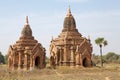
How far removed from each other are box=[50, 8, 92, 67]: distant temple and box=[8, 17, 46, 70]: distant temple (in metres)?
2.15

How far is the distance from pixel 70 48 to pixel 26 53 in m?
6.15

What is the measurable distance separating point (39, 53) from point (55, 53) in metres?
2.60

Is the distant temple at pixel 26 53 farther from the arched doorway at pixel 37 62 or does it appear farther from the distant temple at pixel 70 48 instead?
the distant temple at pixel 70 48

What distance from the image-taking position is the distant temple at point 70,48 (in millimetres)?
37781

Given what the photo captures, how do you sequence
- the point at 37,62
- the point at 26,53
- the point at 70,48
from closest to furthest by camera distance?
the point at 26,53, the point at 70,48, the point at 37,62

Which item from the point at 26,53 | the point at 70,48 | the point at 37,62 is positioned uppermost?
the point at 70,48

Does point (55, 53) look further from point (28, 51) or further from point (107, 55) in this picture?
point (107, 55)

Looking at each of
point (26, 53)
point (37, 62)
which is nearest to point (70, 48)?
point (37, 62)

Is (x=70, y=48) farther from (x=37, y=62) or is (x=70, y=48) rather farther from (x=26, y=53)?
(x=26, y=53)

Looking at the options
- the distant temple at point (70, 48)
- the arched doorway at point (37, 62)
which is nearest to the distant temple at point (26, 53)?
the arched doorway at point (37, 62)

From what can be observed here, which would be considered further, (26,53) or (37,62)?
(37,62)

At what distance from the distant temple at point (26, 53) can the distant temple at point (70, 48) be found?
2147 millimetres

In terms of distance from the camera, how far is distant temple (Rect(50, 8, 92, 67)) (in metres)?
37.8

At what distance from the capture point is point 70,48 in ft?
125
